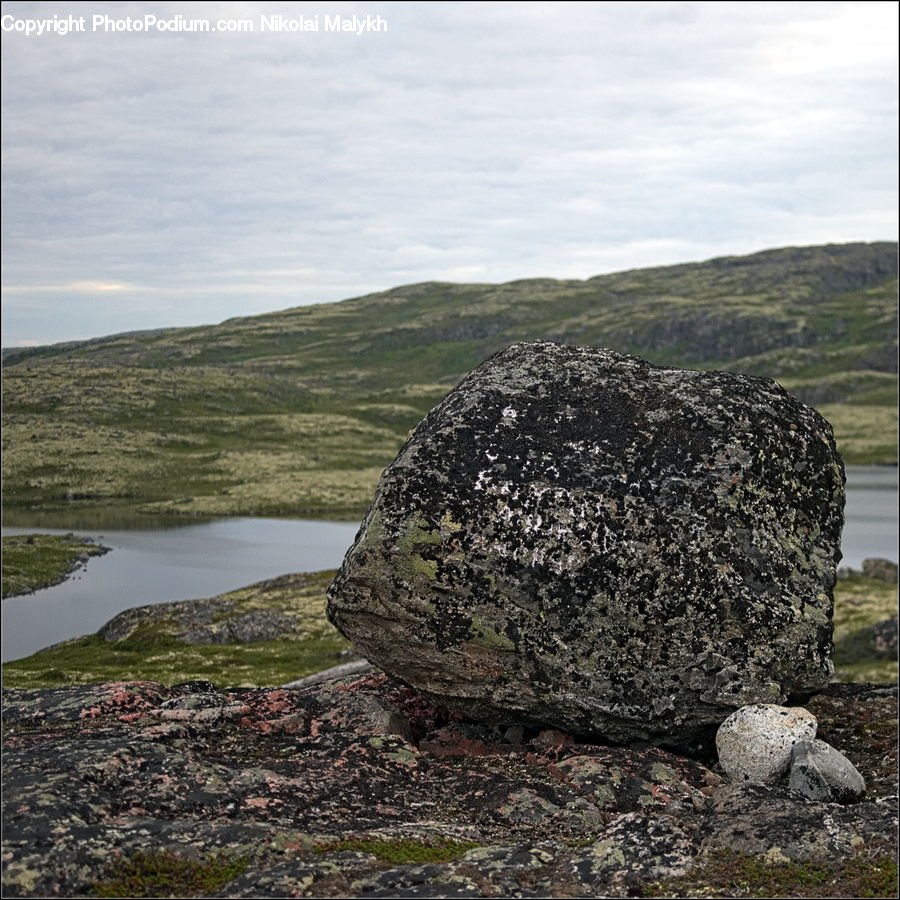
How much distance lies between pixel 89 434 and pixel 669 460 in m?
196

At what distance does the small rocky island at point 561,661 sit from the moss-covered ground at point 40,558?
75.2 metres

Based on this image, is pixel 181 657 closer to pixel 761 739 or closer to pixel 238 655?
pixel 238 655

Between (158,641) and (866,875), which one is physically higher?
(866,875)

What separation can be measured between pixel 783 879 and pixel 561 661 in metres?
6.39

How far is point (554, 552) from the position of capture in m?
16.0

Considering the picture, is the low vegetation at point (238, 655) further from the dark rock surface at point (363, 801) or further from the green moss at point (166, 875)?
the green moss at point (166, 875)

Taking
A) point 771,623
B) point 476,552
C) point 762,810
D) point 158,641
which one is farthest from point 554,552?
point 158,641

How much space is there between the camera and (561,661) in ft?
52.2

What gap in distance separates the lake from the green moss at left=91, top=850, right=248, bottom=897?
59544 mm

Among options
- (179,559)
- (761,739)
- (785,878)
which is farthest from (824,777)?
(179,559)

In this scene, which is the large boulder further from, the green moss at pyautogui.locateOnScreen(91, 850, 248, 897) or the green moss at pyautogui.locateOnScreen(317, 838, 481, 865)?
the green moss at pyautogui.locateOnScreen(91, 850, 248, 897)

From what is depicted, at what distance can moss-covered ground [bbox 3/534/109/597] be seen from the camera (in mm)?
84062

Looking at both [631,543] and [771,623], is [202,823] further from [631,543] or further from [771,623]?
→ [771,623]

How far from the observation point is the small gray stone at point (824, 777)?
46.3ft
